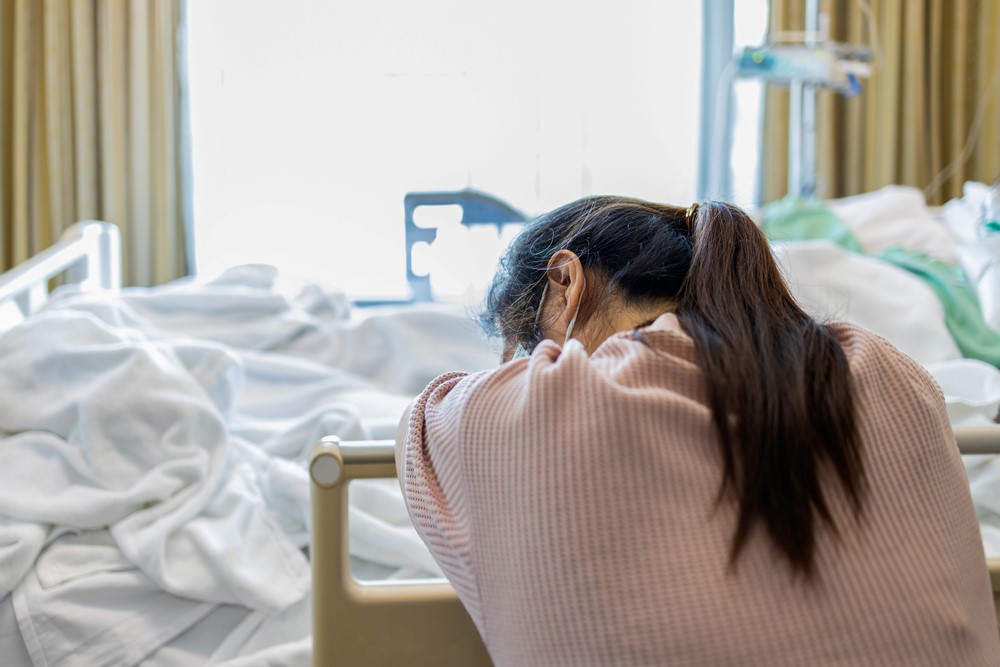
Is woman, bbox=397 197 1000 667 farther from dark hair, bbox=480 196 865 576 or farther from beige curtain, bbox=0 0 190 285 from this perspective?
beige curtain, bbox=0 0 190 285

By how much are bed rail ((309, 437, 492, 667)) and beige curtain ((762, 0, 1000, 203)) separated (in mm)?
2343

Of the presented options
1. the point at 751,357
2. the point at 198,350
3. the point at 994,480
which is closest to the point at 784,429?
the point at 751,357

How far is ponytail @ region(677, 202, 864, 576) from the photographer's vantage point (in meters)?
0.55

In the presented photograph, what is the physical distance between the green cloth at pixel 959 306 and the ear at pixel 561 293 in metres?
0.96

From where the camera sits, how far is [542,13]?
2.94m

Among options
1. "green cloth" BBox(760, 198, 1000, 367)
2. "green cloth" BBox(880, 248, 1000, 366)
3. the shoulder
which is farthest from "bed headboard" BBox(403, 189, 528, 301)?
the shoulder

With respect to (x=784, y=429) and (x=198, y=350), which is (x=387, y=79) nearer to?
(x=198, y=350)

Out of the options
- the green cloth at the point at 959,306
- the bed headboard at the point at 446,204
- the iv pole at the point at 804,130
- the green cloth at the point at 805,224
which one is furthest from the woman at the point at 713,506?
the bed headboard at the point at 446,204

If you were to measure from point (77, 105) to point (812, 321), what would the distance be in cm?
261

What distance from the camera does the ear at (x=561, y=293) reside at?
71cm

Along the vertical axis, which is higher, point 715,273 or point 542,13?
point 542,13

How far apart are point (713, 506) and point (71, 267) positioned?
1642 mm

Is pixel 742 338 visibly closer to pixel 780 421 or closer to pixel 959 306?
pixel 780 421

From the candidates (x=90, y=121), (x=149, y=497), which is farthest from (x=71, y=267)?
(x=90, y=121)
